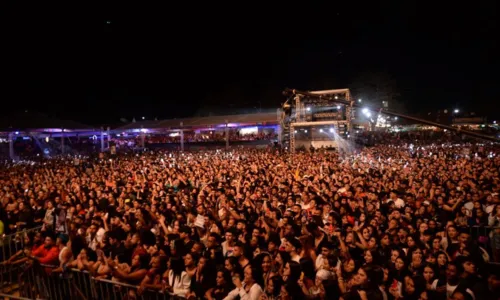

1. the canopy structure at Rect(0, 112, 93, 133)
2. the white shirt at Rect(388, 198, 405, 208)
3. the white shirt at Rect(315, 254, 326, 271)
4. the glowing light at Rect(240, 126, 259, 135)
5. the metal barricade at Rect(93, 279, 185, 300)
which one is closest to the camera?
the metal barricade at Rect(93, 279, 185, 300)

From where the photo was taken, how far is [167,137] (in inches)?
1634

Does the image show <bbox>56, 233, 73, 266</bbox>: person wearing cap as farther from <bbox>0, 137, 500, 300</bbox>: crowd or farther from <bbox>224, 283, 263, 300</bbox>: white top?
<bbox>224, 283, 263, 300</bbox>: white top

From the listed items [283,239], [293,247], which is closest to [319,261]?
[293,247]

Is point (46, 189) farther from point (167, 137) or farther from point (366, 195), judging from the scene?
point (167, 137)

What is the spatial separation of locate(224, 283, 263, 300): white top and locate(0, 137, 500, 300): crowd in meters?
0.01

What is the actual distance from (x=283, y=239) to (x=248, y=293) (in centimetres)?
144

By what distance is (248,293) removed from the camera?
3.91 meters

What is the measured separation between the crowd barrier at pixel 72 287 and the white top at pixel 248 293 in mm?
751

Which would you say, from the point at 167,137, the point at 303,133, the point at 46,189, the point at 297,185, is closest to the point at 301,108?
the point at 303,133

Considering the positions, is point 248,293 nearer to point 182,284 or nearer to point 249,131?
point 182,284

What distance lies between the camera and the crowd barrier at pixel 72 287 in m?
4.38

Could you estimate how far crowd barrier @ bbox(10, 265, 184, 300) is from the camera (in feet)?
14.4

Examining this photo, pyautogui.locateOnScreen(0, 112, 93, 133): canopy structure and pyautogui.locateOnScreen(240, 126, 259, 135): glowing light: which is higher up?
pyautogui.locateOnScreen(0, 112, 93, 133): canopy structure

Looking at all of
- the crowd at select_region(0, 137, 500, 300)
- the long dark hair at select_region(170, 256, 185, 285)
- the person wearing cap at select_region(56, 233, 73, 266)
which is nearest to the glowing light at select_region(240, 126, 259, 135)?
the crowd at select_region(0, 137, 500, 300)
